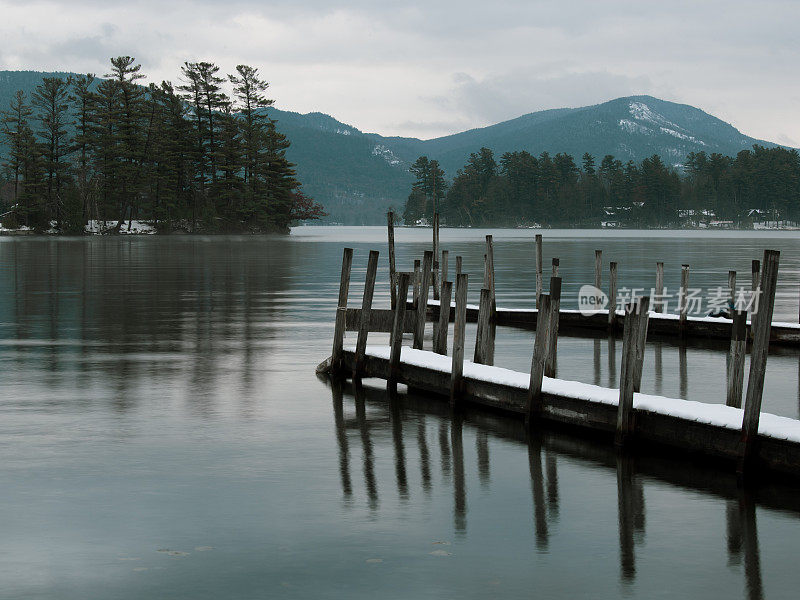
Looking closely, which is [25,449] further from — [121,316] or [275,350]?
[121,316]

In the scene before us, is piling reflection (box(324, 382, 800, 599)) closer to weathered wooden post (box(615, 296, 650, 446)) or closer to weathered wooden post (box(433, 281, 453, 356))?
weathered wooden post (box(615, 296, 650, 446))

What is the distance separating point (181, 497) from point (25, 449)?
11.5ft

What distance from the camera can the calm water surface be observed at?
32.1ft

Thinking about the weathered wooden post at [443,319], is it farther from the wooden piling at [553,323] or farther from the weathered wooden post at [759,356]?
the weathered wooden post at [759,356]

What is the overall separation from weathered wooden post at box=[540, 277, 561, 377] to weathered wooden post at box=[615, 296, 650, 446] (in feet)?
6.42

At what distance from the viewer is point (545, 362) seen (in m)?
17.5

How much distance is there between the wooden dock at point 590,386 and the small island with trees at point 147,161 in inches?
5084

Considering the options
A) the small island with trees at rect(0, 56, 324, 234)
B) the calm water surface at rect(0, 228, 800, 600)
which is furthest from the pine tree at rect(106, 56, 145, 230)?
the calm water surface at rect(0, 228, 800, 600)

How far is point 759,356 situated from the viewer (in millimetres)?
13070

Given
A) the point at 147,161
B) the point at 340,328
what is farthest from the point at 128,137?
the point at 340,328

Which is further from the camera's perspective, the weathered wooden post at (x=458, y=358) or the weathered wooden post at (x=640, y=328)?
the weathered wooden post at (x=458, y=358)

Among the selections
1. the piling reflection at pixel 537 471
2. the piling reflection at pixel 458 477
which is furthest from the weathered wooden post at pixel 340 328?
the piling reflection at pixel 458 477

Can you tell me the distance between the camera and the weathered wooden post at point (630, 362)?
48.2ft

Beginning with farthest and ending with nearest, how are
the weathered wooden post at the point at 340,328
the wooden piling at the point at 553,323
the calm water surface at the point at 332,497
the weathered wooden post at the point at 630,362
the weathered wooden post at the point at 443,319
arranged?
the weathered wooden post at the point at 340,328 → the weathered wooden post at the point at 443,319 → the wooden piling at the point at 553,323 → the weathered wooden post at the point at 630,362 → the calm water surface at the point at 332,497
